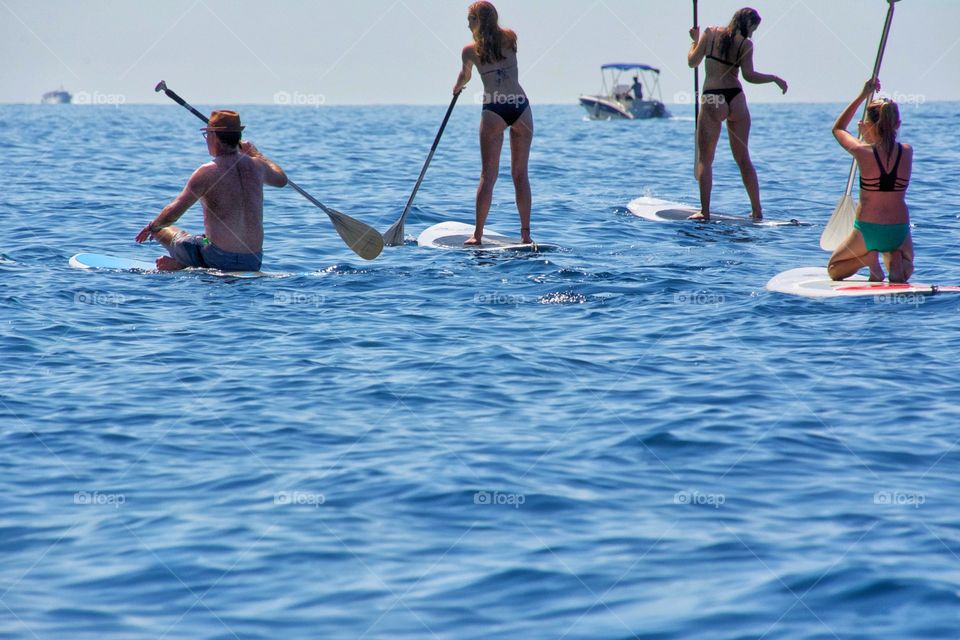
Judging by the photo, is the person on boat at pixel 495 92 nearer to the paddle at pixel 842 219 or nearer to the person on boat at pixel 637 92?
the paddle at pixel 842 219

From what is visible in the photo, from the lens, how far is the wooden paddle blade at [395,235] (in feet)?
38.5

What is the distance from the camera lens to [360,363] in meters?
7.41

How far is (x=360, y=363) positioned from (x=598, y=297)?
8.81 feet

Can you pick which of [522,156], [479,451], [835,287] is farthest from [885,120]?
[479,451]

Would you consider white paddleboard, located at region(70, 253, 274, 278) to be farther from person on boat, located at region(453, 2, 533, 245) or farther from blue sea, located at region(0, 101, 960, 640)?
person on boat, located at region(453, 2, 533, 245)

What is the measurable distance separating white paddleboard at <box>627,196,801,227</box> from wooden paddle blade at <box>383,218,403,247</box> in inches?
141

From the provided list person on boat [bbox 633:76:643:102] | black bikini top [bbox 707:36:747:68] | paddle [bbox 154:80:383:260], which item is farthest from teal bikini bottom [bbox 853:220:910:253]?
person on boat [bbox 633:76:643:102]

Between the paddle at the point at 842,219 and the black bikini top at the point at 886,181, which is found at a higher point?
the black bikini top at the point at 886,181

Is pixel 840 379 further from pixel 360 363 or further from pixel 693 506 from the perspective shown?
pixel 360 363

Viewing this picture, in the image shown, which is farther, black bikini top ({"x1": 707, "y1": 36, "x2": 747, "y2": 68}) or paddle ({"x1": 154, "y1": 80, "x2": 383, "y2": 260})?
black bikini top ({"x1": 707, "y1": 36, "x2": 747, "y2": 68})

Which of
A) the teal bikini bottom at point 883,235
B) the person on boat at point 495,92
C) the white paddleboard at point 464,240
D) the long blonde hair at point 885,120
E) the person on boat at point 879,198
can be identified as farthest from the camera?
the white paddleboard at point 464,240

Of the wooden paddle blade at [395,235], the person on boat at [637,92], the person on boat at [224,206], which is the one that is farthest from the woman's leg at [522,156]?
the person on boat at [637,92]

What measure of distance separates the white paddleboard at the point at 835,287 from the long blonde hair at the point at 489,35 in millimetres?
3495

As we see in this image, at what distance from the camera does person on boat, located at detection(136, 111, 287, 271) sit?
9625mm
